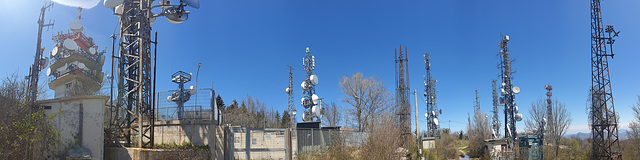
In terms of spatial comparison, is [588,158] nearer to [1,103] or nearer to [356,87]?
[356,87]

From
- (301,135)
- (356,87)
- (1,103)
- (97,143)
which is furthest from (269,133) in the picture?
(356,87)

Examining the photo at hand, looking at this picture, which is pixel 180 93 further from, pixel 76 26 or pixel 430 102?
pixel 430 102

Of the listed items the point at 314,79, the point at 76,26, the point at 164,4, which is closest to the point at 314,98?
the point at 314,79

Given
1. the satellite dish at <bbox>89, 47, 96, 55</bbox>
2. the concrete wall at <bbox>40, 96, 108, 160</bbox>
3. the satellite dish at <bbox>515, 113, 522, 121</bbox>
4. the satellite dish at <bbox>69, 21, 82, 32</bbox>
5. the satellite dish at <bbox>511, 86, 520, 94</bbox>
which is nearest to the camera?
the concrete wall at <bbox>40, 96, 108, 160</bbox>

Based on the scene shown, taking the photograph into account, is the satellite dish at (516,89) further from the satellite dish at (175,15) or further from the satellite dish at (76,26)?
the satellite dish at (76,26)

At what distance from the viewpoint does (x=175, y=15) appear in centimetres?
1367

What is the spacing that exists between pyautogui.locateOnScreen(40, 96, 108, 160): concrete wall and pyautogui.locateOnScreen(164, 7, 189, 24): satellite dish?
3.94 m

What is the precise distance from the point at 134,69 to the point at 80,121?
286 centimetres

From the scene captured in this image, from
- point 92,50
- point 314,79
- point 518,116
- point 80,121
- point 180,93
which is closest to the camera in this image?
point 80,121

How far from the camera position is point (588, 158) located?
26.2m

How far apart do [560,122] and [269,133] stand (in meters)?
29.6

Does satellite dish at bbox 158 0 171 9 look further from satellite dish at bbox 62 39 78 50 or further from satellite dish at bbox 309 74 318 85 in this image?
satellite dish at bbox 309 74 318 85

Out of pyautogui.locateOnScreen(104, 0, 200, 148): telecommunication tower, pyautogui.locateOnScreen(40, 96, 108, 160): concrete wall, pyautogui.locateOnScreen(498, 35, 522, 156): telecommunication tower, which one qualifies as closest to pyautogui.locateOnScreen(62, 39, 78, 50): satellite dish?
pyautogui.locateOnScreen(104, 0, 200, 148): telecommunication tower

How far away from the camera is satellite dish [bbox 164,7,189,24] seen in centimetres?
1319
